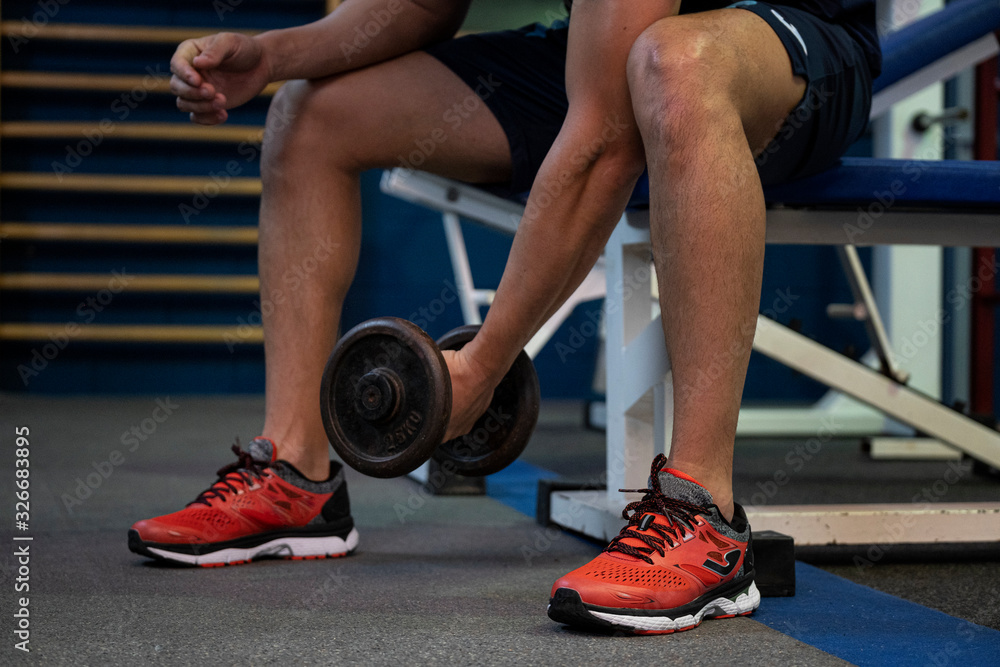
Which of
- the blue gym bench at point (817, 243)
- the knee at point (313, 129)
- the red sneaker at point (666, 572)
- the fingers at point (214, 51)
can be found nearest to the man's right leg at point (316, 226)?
the knee at point (313, 129)

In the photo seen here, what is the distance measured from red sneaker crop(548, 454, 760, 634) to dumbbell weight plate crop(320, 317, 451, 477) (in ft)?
0.65

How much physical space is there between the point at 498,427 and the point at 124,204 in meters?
3.29

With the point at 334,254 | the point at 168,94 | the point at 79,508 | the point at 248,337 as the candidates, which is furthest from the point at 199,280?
the point at 334,254

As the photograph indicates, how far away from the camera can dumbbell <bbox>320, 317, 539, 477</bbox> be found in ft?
2.90

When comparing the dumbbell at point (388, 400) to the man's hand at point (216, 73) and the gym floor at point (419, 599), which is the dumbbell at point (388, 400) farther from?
the man's hand at point (216, 73)

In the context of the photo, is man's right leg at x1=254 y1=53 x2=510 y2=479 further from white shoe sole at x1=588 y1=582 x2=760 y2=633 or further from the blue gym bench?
white shoe sole at x1=588 y1=582 x2=760 y2=633

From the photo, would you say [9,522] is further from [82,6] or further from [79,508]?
[82,6]

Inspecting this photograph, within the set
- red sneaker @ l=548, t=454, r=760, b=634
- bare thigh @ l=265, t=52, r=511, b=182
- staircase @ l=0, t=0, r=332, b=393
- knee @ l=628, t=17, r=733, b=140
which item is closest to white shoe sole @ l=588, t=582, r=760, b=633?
red sneaker @ l=548, t=454, r=760, b=634

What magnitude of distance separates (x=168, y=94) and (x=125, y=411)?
1519 millimetres

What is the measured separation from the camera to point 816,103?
0.93 meters

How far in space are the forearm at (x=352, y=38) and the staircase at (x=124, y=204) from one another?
273cm

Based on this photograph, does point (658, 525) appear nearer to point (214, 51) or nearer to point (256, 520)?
point (256, 520)

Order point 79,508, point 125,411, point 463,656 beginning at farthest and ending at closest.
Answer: point 125,411 → point 79,508 → point 463,656

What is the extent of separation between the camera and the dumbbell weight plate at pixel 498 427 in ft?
3.31
